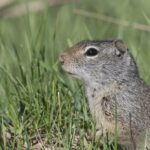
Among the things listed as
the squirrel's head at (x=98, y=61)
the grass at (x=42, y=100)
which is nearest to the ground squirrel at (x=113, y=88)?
the squirrel's head at (x=98, y=61)

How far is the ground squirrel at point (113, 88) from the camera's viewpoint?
20.2 ft

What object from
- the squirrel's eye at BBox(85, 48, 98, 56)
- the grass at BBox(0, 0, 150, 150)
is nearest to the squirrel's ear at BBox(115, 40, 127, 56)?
the squirrel's eye at BBox(85, 48, 98, 56)

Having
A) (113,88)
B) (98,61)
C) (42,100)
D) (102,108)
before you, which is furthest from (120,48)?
(42,100)

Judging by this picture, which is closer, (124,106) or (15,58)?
(124,106)

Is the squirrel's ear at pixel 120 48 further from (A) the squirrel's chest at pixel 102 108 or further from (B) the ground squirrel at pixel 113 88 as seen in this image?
(A) the squirrel's chest at pixel 102 108

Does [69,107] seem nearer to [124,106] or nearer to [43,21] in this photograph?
[124,106]

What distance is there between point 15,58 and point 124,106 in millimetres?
1785

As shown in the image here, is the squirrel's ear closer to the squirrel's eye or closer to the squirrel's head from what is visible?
the squirrel's head

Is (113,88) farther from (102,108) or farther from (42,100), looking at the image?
(42,100)

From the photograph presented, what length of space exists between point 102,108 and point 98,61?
504mm

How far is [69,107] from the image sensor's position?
6352 millimetres

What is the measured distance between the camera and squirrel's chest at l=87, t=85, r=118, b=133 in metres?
6.19

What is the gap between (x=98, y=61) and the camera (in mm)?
6602

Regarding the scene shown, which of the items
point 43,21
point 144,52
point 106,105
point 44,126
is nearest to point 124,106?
point 106,105
